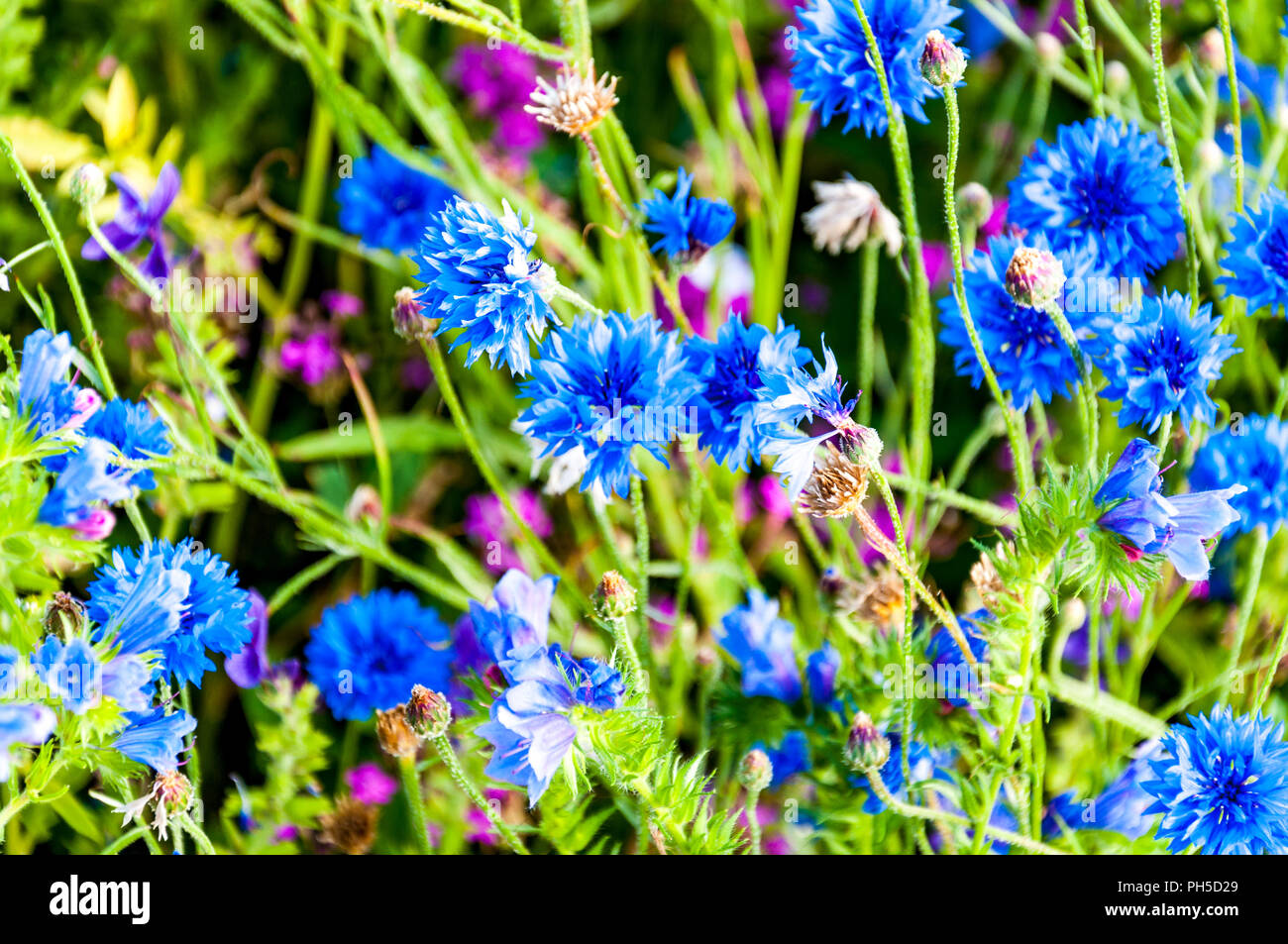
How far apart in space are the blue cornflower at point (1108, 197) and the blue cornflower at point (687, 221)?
181 mm

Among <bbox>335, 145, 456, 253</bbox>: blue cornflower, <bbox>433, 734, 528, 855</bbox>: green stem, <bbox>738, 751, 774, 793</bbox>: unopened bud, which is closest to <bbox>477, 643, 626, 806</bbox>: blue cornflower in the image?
<bbox>433, 734, 528, 855</bbox>: green stem

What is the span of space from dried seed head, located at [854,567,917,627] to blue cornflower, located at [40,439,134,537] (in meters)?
0.45

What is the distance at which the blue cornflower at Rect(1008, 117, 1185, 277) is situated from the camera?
27.6 inches

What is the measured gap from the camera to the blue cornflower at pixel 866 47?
68 cm

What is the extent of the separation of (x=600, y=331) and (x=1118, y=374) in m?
0.29

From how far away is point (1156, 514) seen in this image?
0.59m

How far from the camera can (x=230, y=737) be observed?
108cm

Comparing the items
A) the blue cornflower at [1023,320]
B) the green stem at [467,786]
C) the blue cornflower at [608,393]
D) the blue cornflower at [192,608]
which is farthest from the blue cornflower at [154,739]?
the blue cornflower at [1023,320]

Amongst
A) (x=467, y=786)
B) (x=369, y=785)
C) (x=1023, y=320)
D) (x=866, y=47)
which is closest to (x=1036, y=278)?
(x=1023, y=320)

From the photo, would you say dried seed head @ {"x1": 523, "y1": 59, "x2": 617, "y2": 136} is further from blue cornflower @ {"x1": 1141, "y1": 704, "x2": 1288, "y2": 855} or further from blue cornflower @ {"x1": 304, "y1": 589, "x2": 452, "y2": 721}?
blue cornflower @ {"x1": 1141, "y1": 704, "x2": 1288, "y2": 855}

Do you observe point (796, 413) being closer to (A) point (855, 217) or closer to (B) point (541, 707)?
(B) point (541, 707)

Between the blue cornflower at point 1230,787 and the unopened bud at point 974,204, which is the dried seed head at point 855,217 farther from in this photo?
the blue cornflower at point 1230,787
